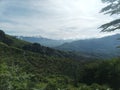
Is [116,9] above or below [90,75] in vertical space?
above

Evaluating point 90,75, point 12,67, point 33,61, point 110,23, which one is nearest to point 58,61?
point 33,61

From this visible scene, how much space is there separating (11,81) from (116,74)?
23028 mm

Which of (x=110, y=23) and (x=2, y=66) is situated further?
(x=110, y=23)

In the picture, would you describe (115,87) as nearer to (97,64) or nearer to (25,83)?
(97,64)

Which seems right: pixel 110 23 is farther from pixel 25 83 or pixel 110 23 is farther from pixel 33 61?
pixel 33 61

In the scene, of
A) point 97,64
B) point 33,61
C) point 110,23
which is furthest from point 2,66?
point 33,61

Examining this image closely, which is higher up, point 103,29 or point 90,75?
point 103,29

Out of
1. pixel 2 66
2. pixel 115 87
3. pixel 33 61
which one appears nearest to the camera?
pixel 2 66

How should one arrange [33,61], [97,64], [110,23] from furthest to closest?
1. [33,61]
2. [97,64]
3. [110,23]

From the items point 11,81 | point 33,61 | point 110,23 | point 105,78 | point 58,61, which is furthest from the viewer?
point 58,61

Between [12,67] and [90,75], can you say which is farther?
[90,75]

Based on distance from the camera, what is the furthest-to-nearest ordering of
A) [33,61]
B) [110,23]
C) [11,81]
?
1. [33,61]
2. [110,23]
3. [11,81]

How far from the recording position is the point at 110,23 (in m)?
26.2

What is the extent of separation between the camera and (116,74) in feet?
103
